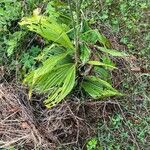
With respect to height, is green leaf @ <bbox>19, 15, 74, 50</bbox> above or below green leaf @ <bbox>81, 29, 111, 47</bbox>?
above

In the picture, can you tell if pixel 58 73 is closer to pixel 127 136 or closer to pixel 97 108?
pixel 97 108

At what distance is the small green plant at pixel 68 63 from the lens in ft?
11.3

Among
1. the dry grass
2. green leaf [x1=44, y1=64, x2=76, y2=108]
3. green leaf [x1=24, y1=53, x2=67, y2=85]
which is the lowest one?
the dry grass

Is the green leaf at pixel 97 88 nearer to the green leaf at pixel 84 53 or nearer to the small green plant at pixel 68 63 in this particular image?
the small green plant at pixel 68 63

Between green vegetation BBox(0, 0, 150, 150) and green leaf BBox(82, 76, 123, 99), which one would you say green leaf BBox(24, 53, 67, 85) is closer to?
green vegetation BBox(0, 0, 150, 150)

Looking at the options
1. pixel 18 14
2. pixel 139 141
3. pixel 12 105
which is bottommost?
pixel 139 141

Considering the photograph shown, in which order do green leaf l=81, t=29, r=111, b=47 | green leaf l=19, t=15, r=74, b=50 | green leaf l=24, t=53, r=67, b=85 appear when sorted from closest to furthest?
1. green leaf l=24, t=53, r=67, b=85
2. green leaf l=19, t=15, r=74, b=50
3. green leaf l=81, t=29, r=111, b=47

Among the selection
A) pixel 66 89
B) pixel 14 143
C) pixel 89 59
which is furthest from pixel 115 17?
pixel 14 143

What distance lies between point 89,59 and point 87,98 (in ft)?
1.10

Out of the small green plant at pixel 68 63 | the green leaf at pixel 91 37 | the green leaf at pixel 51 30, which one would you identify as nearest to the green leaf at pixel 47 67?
the small green plant at pixel 68 63

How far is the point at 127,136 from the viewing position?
3.52 meters

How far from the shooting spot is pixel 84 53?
11.5 ft

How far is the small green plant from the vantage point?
3.45 meters

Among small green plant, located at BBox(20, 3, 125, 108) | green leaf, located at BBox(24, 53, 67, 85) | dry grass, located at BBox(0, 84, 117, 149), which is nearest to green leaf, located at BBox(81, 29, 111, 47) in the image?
small green plant, located at BBox(20, 3, 125, 108)
